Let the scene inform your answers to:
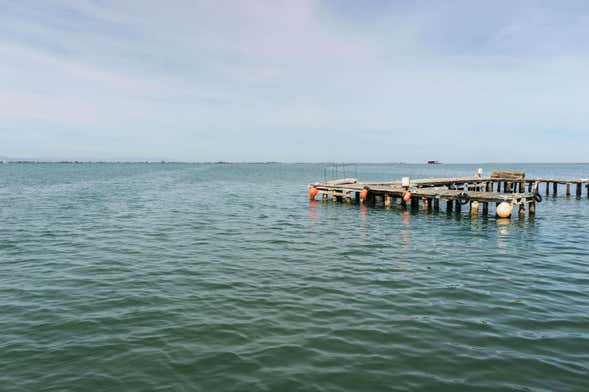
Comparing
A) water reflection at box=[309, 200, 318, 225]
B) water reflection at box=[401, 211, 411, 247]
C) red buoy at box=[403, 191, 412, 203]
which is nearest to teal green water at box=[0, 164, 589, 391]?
water reflection at box=[401, 211, 411, 247]

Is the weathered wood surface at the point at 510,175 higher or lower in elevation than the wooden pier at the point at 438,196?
higher

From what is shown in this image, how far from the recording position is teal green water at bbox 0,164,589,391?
20.7 feet

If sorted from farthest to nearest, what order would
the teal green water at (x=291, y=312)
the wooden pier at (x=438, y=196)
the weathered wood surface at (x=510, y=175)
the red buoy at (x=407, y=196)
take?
1. the weathered wood surface at (x=510, y=175)
2. the red buoy at (x=407, y=196)
3. the wooden pier at (x=438, y=196)
4. the teal green water at (x=291, y=312)

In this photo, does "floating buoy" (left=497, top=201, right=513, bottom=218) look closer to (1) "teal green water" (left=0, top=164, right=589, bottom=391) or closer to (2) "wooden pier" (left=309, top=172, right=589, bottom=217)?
(2) "wooden pier" (left=309, top=172, right=589, bottom=217)

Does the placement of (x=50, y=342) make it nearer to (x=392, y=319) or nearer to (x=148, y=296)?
(x=148, y=296)

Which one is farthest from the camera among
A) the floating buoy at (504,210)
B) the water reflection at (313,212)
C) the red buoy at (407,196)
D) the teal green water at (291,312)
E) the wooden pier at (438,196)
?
the red buoy at (407,196)

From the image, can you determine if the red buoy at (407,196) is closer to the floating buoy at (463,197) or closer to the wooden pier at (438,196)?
the wooden pier at (438,196)

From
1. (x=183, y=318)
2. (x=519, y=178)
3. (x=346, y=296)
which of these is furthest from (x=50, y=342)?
(x=519, y=178)

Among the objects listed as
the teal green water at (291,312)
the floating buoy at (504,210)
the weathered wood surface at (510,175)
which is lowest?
the teal green water at (291,312)

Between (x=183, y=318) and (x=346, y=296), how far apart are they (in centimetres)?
399

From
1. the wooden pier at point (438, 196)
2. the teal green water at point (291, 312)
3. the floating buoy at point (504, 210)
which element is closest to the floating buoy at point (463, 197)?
the wooden pier at point (438, 196)

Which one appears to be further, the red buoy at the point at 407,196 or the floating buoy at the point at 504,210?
the red buoy at the point at 407,196

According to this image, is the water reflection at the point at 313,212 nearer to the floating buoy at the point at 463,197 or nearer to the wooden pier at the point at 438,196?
the wooden pier at the point at 438,196

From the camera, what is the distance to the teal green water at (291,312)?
20.7 feet
